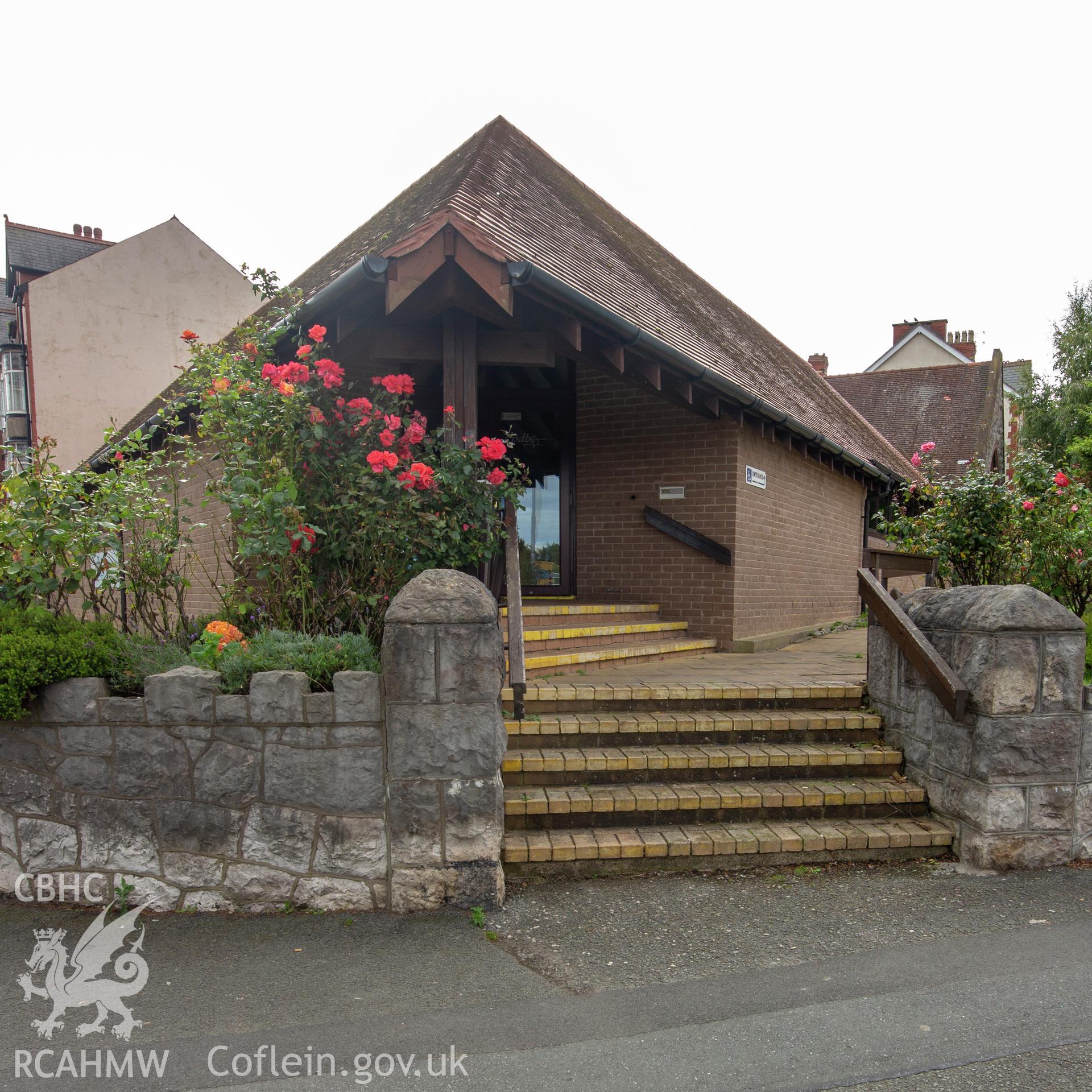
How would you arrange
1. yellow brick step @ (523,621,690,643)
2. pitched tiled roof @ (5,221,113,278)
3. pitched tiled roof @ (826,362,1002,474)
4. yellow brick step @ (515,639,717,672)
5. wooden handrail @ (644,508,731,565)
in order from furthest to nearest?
pitched tiled roof @ (826,362,1002,474), pitched tiled roof @ (5,221,113,278), wooden handrail @ (644,508,731,565), yellow brick step @ (523,621,690,643), yellow brick step @ (515,639,717,672)

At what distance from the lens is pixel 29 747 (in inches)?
152

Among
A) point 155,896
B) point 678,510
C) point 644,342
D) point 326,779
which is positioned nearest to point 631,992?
point 326,779

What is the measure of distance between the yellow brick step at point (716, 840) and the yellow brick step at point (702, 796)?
0.36 ft

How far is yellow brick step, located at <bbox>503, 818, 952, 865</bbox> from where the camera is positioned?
13.6 feet

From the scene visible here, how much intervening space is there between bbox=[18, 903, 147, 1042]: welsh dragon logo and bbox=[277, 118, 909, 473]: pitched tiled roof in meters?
4.49

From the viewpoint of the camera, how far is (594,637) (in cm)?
750

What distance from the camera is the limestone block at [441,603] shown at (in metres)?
3.81

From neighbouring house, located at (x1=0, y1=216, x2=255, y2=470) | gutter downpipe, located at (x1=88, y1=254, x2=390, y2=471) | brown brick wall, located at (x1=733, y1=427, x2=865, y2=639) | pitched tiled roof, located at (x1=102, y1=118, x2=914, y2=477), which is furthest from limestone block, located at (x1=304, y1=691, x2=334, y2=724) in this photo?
neighbouring house, located at (x1=0, y1=216, x2=255, y2=470)

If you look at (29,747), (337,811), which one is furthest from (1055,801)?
(29,747)

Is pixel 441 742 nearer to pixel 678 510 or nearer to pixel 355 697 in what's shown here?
pixel 355 697

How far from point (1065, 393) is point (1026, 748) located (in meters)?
26.6

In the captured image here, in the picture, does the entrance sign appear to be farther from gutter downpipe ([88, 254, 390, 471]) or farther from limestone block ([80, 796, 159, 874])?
limestone block ([80, 796, 159, 874])

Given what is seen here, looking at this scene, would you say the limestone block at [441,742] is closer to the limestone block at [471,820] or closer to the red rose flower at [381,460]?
the limestone block at [471,820]

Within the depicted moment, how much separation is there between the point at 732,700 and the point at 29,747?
402cm
